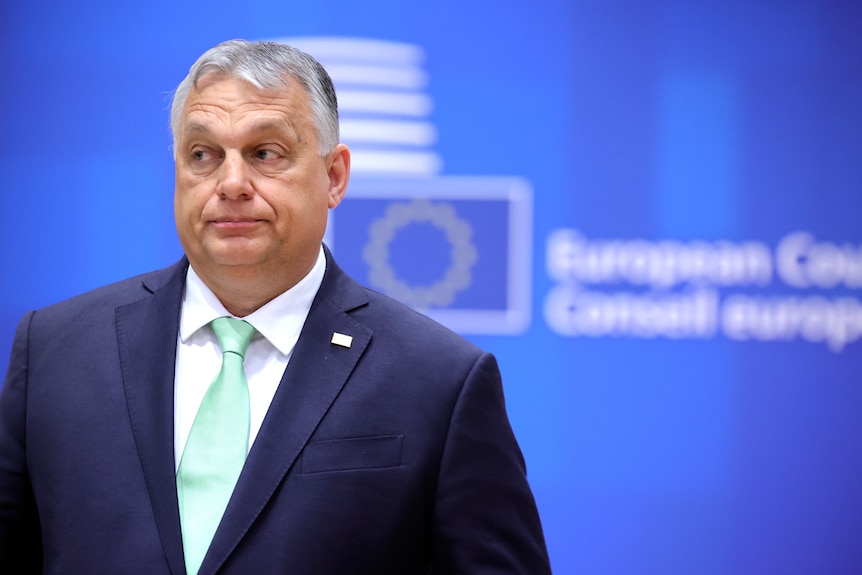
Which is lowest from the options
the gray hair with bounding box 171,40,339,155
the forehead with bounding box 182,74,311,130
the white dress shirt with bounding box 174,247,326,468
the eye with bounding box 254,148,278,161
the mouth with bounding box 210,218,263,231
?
the white dress shirt with bounding box 174,247,326,468

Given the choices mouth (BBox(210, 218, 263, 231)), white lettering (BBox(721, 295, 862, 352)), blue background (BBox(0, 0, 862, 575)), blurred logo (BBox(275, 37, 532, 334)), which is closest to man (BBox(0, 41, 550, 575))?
mouth (BBox(210, 218, 263, 231))

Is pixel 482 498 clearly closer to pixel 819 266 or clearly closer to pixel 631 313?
pixel 631 313

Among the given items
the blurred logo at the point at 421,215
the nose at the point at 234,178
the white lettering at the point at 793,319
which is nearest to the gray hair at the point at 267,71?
the nose at the point at 234,178

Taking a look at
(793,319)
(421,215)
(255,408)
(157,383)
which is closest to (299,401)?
(255,408)

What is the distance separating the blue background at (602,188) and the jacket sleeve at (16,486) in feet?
5.71

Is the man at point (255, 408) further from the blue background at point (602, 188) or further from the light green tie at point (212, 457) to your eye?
the blue background at point (602, 188)

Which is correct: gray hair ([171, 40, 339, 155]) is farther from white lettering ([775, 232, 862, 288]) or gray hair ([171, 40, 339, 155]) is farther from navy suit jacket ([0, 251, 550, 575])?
white lettering ([775, 232, 862, 288])

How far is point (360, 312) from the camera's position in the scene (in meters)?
1.73

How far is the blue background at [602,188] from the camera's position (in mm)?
3352

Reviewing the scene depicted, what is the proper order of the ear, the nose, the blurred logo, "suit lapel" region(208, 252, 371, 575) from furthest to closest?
the blurred logo
the ear
the nose
"suit lapel" region(208, 252, 371, 575)

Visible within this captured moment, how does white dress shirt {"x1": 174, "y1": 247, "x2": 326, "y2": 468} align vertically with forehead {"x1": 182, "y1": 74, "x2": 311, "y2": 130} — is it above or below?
below

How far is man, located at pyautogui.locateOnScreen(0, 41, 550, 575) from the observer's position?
152cm

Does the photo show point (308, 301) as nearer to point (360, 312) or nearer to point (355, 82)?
point (360, 312)

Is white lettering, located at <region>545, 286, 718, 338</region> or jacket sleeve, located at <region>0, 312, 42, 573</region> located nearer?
jacket sleeve, located at <region>0, 312, 42, 573</region>
